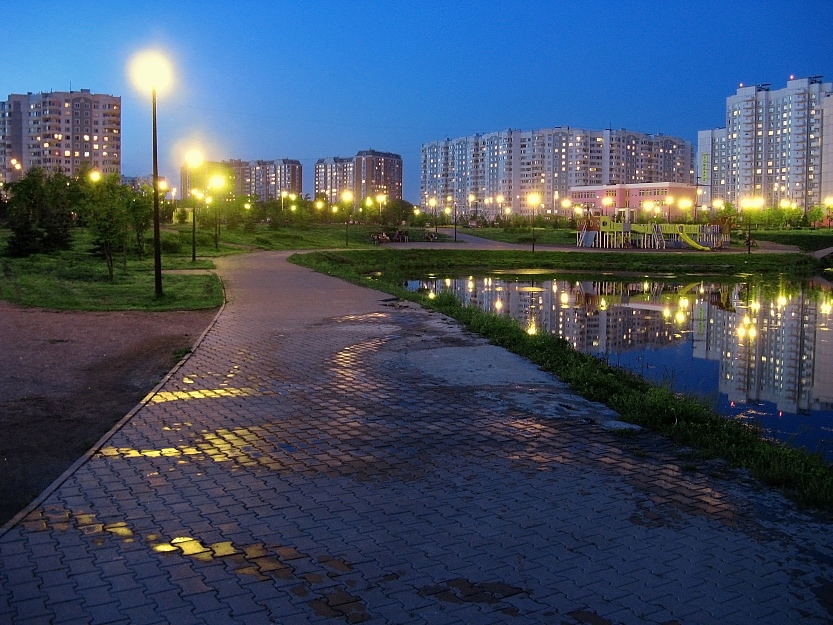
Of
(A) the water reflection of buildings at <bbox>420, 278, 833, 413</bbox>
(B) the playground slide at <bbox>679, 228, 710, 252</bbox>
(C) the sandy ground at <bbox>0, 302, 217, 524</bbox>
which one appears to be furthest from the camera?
(B) the playground slide at <bbox>679, 228, 710, 252</bbox>

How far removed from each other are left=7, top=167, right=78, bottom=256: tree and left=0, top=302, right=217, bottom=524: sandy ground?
48.8 feet

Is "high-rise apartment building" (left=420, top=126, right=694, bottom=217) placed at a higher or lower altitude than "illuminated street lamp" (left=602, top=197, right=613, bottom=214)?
Answer: higher

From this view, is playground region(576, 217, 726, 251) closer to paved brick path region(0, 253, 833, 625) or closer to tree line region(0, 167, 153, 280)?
tree line region(0, 167, 153, 280)

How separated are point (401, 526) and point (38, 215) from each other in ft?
126

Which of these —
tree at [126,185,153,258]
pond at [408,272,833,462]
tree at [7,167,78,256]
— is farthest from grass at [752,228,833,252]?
tree at [7,167,78,256]

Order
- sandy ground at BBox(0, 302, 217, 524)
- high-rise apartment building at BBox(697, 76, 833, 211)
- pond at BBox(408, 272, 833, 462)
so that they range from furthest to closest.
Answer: high-rise apartment building at BBox(697, 76, 833, 211) → pond at BBox(408, 272, 833, 462) → sandy ground at BBox(0, 302, 217, 524)

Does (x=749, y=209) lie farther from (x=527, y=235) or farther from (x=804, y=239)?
(x=527, y=235)

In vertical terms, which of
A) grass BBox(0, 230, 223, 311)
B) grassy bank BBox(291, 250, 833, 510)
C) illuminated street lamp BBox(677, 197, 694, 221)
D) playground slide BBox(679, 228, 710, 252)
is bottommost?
grassy bank BBox(291, 250, 833, 510)

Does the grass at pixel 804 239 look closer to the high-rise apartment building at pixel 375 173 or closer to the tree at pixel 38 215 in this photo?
the tree at pixel 38 215

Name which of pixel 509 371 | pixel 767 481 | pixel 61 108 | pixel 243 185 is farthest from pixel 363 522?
pixel 243 185

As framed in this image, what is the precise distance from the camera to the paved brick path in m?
3.95

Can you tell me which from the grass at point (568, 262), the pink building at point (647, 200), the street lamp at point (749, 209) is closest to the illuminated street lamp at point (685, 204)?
the pink building at point (647, 200)

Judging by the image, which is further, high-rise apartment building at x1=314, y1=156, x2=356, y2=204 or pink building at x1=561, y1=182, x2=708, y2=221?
high-rise apartment building at x1=314, y1=156, x2=356, y2=204

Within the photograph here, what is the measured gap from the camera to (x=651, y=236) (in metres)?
54.0
